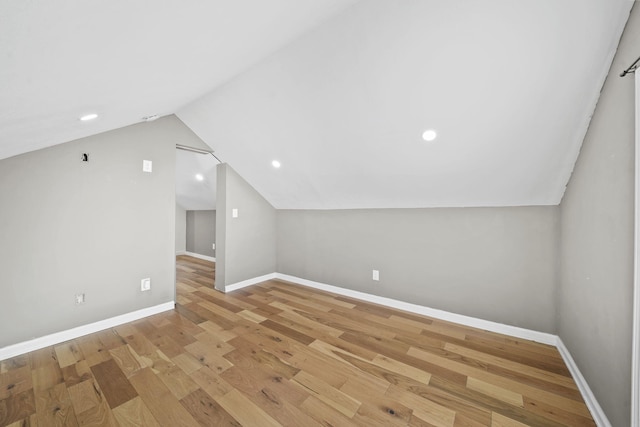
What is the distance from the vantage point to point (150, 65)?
126 centimetres

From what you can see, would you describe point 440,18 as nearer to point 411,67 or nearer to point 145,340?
point 411,67

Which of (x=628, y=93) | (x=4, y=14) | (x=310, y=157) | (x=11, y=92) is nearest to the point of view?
(x=4, y=14)

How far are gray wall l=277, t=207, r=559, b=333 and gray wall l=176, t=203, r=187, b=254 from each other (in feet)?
13.4

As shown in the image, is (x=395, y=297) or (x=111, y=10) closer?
(x=111, y=10)

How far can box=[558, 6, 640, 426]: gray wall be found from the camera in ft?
3.83

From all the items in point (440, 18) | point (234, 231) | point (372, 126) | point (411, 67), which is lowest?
point (234, 231)

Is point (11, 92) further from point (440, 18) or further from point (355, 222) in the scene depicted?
point (355, 222)

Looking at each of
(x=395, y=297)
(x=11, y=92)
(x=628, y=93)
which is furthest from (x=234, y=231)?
(x=628, y=93)

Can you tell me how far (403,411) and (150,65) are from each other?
234 centimetres

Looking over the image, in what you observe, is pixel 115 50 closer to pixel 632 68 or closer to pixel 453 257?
pixel 632 68

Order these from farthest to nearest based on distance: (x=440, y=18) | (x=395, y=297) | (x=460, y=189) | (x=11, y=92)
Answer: (x=395, y=297)
(x=460, y=189)
(x=440, y=18)
(x=11, y=92)

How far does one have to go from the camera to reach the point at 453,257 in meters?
2.55

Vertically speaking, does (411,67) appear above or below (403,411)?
above

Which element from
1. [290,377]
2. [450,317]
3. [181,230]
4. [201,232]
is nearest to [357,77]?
[290,377]
